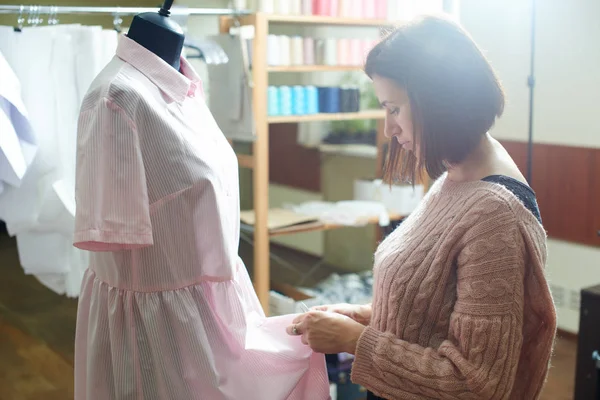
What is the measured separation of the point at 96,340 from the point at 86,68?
3.81ft

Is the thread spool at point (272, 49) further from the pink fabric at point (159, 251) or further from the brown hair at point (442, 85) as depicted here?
the brown hair at point (442, 85)

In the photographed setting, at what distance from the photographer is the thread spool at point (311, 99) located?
10.6 feet

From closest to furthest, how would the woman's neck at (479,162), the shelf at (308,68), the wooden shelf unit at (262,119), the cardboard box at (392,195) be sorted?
the woman's neck at (479,162), the wooden shelf unit at (262,119), the shelf at (308,68), the cardboard box at (392,195)

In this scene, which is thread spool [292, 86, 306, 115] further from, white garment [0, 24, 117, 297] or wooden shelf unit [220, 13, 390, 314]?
white garment [0, 24, 117, 297]

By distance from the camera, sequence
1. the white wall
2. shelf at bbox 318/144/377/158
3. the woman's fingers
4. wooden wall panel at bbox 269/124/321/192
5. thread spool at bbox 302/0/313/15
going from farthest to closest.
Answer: wooden wall panel at bbox 269/124/321/192, shelf at bbox 318/144/377/158, the white wall, thread spool at bbox 302/0/313/15, the woman's fingers

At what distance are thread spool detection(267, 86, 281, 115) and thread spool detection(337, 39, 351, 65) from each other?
414 millimetres

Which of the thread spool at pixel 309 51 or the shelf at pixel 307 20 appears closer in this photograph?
the shelf at pixel 307 20

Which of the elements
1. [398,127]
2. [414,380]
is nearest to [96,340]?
[414,380]

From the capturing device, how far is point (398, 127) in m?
1.36

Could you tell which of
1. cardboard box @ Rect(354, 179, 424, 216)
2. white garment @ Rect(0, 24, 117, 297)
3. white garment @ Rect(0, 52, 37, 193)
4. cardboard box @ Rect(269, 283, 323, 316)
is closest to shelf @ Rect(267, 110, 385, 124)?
cardboard box @ Rect(354, 179, 424, 216)

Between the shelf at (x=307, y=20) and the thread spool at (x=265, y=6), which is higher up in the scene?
the thread spool at (x=265, y=6)

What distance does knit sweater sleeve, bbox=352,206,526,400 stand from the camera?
1.21 meters

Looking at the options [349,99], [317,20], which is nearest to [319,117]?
[349,99]

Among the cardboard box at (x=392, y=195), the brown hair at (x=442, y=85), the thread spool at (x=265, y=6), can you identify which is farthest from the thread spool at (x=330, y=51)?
the brown hair at (x=442, y=85)
